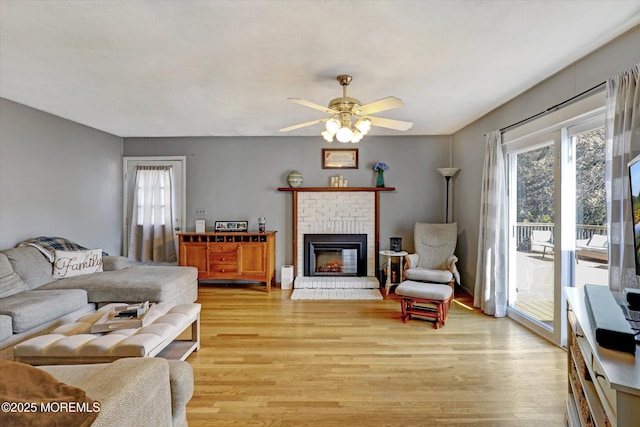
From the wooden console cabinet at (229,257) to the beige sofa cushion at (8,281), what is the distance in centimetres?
190

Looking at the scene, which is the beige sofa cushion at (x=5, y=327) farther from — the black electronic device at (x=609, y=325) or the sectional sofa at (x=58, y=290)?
the black electronic device at (x=609, y=325)

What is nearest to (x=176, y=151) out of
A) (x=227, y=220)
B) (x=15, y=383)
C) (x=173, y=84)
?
(x=227, y=220)

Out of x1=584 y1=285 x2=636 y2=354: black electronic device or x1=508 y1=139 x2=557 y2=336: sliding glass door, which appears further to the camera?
x1=508 y1=139 x2=557 y2=336: sliding glass door

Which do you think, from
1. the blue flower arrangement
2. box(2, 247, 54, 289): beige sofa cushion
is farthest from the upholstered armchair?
box(2, 247, 54, 289): beige sofa cushion

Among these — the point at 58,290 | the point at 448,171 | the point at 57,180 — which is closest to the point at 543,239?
the point at 448,171

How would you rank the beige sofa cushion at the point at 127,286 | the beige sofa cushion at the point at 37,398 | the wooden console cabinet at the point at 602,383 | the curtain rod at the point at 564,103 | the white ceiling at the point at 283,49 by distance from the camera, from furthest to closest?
1. the beige sofa cushion at the point at 127,286
2. the curtain rod at the point at 564,103
3. the white ceiling at the point at 283,49
4. the wooden console cabinet at the point at 602,383
5. the beige sofa cushion at the point at 37,398

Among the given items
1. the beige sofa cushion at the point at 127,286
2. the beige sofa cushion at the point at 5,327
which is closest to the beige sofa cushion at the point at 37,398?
the beige sofa cushion at the point at 5,327

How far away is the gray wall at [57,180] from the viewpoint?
3385 mm

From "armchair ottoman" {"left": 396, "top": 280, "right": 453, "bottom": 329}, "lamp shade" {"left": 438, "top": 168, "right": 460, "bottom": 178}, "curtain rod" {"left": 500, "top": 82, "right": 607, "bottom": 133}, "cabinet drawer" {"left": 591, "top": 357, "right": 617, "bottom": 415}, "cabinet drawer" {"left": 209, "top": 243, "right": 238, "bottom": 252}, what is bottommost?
"armchair ottoman" {"left": 396, "top": 280, "right": 453, "bottom": 329}

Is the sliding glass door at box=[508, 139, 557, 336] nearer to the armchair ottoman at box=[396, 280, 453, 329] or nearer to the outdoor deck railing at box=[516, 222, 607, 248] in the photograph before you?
the outdoor deck railing at box=[516, 222, 607, 248]

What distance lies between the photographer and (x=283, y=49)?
2.21m

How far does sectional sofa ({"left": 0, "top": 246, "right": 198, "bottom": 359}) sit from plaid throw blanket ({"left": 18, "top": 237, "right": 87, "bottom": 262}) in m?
0.05

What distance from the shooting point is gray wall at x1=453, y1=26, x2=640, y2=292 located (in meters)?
2.13

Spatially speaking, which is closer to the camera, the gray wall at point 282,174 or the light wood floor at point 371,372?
the light wood floor at point 371,372
